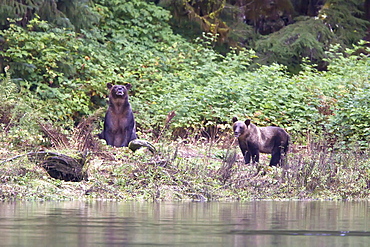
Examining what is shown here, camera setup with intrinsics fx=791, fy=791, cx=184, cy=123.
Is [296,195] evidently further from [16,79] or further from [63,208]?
[16,79]

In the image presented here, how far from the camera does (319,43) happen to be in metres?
29.6

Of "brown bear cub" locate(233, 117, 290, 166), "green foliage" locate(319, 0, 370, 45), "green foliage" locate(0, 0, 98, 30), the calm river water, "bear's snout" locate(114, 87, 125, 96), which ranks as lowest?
the calm river water

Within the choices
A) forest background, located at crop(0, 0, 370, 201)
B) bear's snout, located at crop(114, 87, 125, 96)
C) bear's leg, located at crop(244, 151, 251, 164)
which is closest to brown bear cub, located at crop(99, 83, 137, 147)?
bear's snout, located at crop(114, 87, 125, 96)

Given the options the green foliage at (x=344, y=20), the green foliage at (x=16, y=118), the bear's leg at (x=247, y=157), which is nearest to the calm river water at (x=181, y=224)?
the green foliage at (x=16, y=118)

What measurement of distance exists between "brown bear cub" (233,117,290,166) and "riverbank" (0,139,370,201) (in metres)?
1.64

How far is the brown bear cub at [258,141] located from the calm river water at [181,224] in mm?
5161

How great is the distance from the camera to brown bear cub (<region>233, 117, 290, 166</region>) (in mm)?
16547

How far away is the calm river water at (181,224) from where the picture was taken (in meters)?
6.51

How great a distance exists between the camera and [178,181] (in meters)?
12.9

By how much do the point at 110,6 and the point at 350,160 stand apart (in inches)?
581

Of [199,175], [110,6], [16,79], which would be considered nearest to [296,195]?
[199,175]

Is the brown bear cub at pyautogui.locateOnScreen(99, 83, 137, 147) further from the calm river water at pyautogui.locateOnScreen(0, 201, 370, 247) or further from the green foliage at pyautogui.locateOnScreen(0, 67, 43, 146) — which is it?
the calm river water at pyautogui.locateOnScreen(0, 201, 370, 247)

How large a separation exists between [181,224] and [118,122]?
981cm

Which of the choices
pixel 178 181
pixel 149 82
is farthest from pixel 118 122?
pixel 149 82
